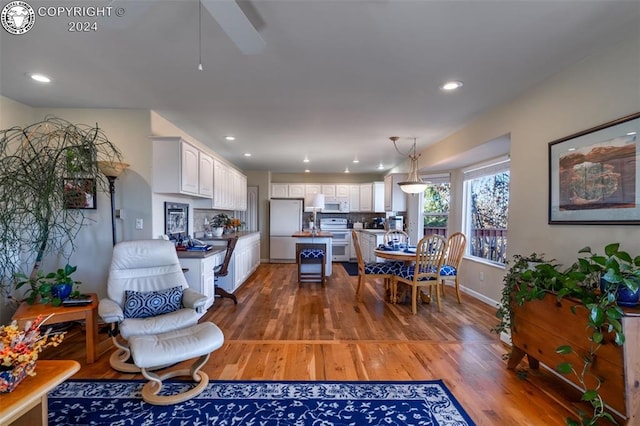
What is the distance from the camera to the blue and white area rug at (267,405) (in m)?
1.81

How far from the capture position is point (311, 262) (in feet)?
17.9

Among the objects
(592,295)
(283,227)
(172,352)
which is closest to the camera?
(592,295)

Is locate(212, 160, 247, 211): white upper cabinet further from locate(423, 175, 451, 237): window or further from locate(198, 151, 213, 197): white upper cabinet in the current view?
locate(423, 175, 451, 237): window

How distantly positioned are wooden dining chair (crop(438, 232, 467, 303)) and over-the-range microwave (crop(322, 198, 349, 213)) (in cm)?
384

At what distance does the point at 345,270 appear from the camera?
6.63 metres

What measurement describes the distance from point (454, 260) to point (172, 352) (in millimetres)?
3723

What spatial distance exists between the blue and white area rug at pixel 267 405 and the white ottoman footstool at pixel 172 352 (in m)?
0.06

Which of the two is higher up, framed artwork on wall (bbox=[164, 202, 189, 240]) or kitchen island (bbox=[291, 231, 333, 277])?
framed artwork on wall (bbox=[164, 202, 189, 240])

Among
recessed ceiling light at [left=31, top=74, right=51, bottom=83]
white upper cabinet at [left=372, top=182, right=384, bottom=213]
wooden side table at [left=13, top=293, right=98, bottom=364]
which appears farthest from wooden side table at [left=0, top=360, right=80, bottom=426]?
white upper cabinet at [left=372, top=182, right=384, bottom=213]

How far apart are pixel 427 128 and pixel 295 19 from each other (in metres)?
2.67

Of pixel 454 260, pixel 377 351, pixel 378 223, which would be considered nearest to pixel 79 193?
pixel 377 351

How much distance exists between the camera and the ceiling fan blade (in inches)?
52.3

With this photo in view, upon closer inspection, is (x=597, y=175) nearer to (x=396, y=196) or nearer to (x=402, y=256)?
(x=402, y=256)

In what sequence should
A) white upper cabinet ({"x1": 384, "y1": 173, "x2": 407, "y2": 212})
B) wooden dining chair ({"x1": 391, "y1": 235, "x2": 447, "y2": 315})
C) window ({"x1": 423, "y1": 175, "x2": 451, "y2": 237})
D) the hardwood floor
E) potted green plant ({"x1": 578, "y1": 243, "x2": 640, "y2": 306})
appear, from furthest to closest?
white upper cabinet ({"x1": 384, "y1": 173, "x2": 407, "y2": 212}), window ({"x1": 423, "y1": 175, "x2": 451, "y2": 237}), wooden dining chair ({"x1": 391, "y1": 235, "x2": 447, "y2": 315}), the hardwood floor, potted green plant ({"x1": 578, "y1": 243, "x2": 640, "y2": 306})
